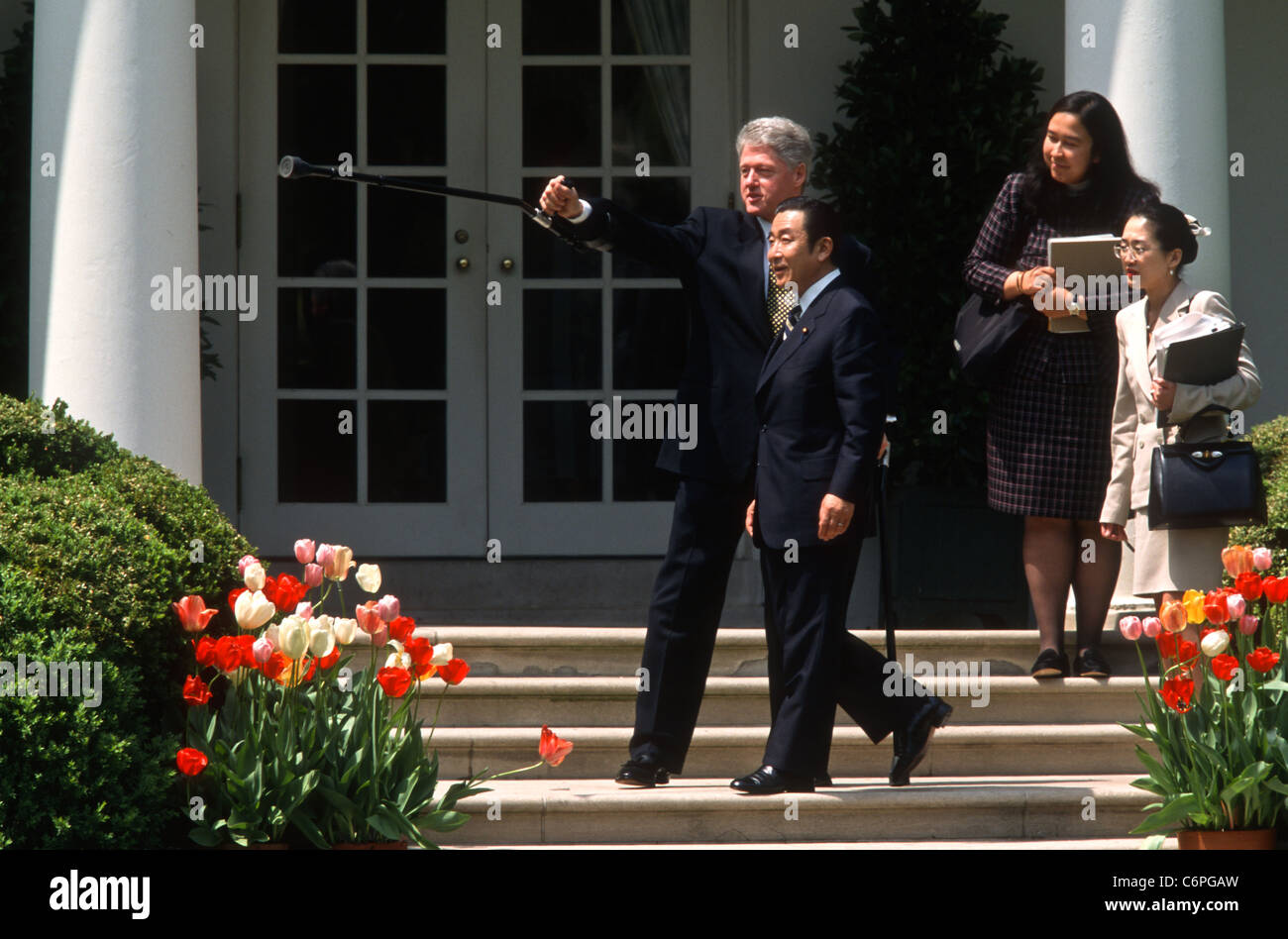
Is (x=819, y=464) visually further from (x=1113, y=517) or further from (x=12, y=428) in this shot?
(x=12, y=428)

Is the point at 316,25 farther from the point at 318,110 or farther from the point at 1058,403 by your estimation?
the point at 1058,403

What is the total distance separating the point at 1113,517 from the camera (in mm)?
5258

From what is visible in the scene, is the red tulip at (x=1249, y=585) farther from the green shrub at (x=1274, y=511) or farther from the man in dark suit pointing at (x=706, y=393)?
the man in dark suit pointing at (x=706, y=393)

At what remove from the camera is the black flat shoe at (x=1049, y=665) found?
5594 mm

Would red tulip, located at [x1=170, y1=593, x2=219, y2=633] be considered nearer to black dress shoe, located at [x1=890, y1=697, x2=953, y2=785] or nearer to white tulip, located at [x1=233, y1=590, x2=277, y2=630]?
white tulip, located at [x1=233, y1=590, x2=277, y2=630]

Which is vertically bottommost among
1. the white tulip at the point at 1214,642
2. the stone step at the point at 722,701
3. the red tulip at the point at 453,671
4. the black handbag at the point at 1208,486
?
the stone step at the point at 722,701

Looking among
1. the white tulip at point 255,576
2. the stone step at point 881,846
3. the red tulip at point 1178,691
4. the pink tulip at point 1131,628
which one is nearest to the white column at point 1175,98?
the stone step at point 881,846

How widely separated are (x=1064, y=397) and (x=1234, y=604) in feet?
4.84

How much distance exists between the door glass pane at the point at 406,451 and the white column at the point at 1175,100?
353 cm

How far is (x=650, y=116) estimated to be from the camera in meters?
8.02

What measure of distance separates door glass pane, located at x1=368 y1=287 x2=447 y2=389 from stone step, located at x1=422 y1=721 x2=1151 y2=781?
9.48 ft
